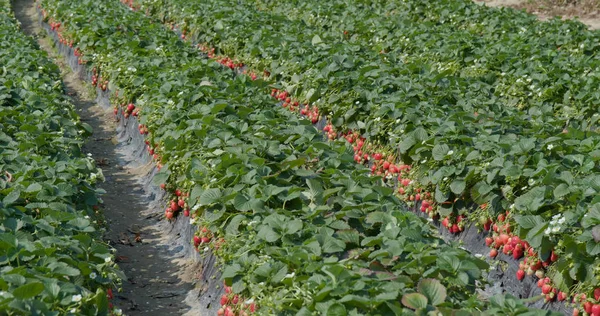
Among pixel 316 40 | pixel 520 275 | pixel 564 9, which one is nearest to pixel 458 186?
pixel 520 275

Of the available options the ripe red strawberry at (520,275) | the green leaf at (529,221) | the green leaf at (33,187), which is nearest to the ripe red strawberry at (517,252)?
the ripe red strawberry at (520,275)

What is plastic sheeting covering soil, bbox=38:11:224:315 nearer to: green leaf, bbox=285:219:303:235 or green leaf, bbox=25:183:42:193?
green leaf, bbox=285:219:303:235

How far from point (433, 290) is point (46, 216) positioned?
264 centimetres

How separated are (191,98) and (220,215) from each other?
2727mm

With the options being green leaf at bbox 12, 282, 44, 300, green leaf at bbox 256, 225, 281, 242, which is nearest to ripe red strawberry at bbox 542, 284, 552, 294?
green leaf at bbox 256, 225, 281, 242

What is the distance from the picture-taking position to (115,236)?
291 inches

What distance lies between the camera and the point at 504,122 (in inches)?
283

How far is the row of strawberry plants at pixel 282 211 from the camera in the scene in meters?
4.22

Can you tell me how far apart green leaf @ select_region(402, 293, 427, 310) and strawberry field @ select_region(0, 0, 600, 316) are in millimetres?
16

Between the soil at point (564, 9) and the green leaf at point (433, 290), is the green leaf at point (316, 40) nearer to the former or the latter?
the green leaf at point (433, 290)

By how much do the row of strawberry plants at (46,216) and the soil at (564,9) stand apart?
1214 centimetres

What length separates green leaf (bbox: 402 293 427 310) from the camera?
13.0 ft

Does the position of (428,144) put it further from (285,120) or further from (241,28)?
(241,28)

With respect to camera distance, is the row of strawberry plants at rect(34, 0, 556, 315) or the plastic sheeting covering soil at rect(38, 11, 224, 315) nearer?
the row of strawberry plants at rect(34, 0, 556, 315)
